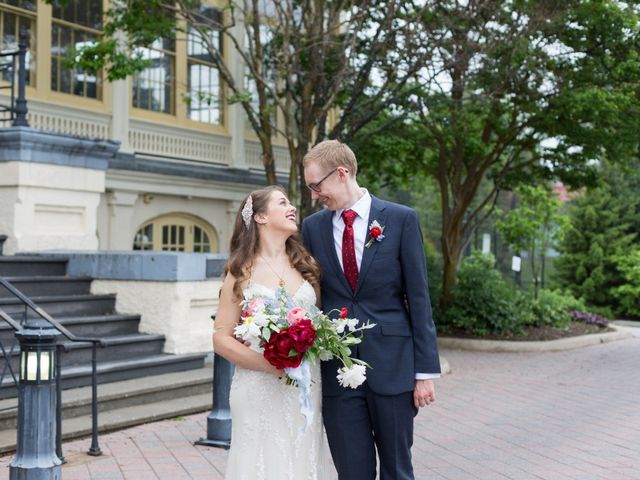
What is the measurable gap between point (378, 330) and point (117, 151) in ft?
32.2

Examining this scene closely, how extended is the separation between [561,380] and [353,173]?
8851 mm

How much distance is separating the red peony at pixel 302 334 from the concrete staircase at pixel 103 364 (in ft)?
13.1

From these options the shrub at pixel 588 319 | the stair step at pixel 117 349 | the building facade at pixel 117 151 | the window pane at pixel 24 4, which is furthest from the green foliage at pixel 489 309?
the window pane at pixel 24 4

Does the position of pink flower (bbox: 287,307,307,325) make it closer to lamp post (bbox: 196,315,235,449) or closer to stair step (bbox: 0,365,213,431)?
lamp post (bbox: 196,315,235,449)

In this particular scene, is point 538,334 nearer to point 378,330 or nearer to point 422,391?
point 422,391

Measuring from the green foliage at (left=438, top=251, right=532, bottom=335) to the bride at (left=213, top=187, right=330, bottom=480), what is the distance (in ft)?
41.2

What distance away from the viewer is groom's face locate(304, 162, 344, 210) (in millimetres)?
4164

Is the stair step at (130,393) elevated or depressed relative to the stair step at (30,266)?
depressed

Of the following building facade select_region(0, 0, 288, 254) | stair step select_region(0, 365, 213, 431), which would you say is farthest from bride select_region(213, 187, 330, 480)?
building facade select_region(0, 0, 288, 254)

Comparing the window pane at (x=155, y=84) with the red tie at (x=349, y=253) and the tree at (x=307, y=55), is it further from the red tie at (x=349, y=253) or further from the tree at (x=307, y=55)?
the red tie at (x=349, y=253)

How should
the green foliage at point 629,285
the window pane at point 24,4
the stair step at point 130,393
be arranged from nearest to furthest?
1. the stair step at point 130,393
2. the window pane at point 24,4
3. the green foliage at point 629,285

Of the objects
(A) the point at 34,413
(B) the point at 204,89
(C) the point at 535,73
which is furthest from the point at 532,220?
(A) the point at 34,413

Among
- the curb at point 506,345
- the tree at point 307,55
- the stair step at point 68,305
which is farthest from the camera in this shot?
the curb at point 506,345

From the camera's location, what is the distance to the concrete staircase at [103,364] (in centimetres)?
790
